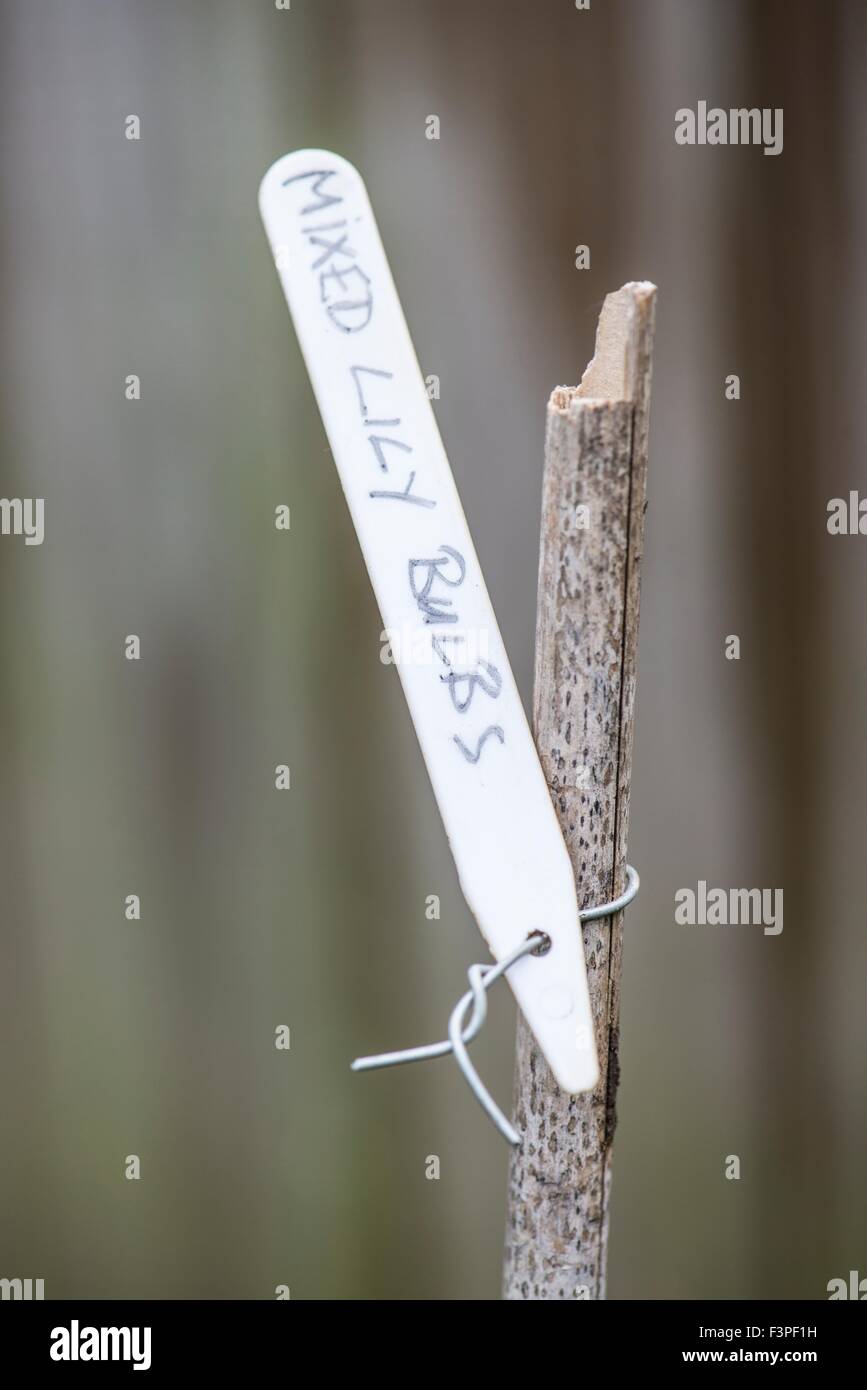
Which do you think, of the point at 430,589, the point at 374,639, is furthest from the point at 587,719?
the point at 374,639

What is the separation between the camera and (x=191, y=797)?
1.58 metres

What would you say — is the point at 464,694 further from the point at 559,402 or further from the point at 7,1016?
the point at 7,1016

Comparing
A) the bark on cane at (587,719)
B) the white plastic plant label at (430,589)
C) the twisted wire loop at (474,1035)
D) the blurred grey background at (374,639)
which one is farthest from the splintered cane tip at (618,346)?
the blurred grey background at (374,639)

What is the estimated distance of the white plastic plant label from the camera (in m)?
0.59

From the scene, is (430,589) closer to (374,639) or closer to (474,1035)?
(474,1035)

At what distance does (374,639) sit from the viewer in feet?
5.05

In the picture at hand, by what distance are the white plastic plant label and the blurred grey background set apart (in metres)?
0.91

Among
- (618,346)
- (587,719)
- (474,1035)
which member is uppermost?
(618,346)

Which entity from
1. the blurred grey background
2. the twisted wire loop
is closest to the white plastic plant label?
the twisted wire loop

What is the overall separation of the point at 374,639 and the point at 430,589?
0.94 m

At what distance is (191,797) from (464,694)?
1057mm

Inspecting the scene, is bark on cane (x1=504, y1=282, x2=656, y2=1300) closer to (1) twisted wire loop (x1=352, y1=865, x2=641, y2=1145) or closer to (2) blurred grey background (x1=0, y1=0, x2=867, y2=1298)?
(1) twisted wire loop (x1=352, y1=865, x2=641, y2=1145)

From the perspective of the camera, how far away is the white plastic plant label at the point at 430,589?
23.2 inches

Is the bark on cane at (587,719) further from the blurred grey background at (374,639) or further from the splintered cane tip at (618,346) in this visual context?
the blurred grey background at (374,639)
